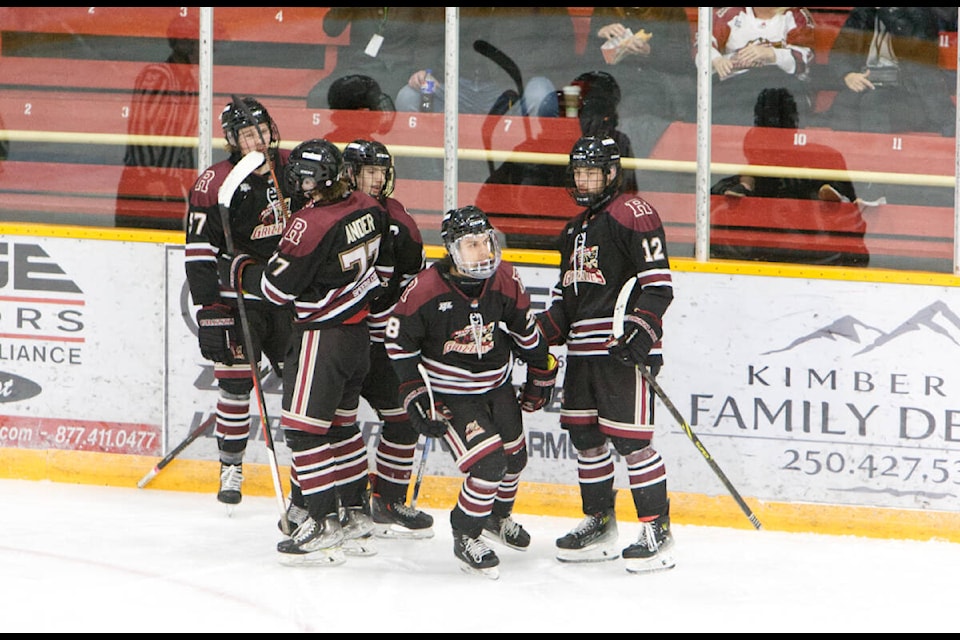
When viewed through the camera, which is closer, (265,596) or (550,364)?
(265,596)

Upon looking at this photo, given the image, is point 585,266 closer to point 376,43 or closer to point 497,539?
point 497,539

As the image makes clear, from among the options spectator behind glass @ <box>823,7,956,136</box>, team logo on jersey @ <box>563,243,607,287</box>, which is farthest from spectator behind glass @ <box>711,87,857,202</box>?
team logo on jersey @ <box>563,243,607,287</box>

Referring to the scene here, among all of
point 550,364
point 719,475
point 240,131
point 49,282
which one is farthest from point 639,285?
point 49,282

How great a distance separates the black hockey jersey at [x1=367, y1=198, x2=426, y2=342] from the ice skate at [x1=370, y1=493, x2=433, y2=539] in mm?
587

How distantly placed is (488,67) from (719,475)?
5.89ft

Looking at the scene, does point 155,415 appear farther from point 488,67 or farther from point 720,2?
point 720,2

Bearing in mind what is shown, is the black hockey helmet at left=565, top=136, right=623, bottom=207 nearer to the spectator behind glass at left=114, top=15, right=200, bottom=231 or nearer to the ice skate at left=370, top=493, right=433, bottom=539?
the ice skate at left=370, top=493, right=433, bottom=539

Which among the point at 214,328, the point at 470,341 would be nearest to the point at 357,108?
the point at 214,328

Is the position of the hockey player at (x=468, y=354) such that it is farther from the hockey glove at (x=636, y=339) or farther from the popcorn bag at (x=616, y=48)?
the popcorn bag at (x=616, y=48)

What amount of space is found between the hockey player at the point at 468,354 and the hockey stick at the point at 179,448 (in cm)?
129

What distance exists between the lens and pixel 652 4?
5.02 meters

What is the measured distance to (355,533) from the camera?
448 cm

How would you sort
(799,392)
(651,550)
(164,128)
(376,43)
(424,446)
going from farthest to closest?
(164,128), (376,43), (799,392), (424,446), (651,550)

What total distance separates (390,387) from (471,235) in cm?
85
